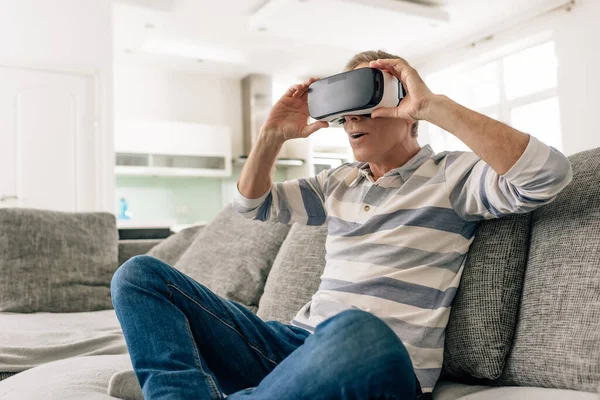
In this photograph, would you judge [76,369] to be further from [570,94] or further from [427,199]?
[570,94]

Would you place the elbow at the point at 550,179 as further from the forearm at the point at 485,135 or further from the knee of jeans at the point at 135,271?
the knee of jeans at the point at 135,271

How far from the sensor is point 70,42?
472 centimetres

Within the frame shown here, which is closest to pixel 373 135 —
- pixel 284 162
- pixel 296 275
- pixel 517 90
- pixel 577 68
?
pixel 296 275

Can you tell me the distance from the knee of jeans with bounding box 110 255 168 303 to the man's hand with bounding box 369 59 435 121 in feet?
1.81

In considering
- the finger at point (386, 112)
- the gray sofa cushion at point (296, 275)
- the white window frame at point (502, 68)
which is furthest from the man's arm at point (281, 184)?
the white window frame at point (502, 68)

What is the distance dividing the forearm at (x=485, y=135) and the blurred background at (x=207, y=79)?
4.11 meters

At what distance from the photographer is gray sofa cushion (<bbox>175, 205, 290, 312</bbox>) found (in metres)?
1.97

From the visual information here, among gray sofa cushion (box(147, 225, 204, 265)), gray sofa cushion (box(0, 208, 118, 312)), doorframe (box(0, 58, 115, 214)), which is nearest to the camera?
gray sofa cushion (box(0, 208, 118, 312))

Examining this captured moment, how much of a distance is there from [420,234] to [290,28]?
186 inches

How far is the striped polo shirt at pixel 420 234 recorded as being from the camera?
1.04 meters

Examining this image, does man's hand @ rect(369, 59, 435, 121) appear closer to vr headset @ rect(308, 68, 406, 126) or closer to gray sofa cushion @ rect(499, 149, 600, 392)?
vr headset @ rect(308, 68, 406, 126)

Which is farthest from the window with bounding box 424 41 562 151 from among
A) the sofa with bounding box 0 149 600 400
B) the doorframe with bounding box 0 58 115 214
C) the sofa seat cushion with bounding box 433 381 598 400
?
the sofa seat cushion with bounding box 433 381 598 400

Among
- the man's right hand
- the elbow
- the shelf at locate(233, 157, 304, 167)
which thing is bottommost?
the elbow

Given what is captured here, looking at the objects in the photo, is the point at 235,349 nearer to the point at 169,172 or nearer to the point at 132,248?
the point at 132,248
